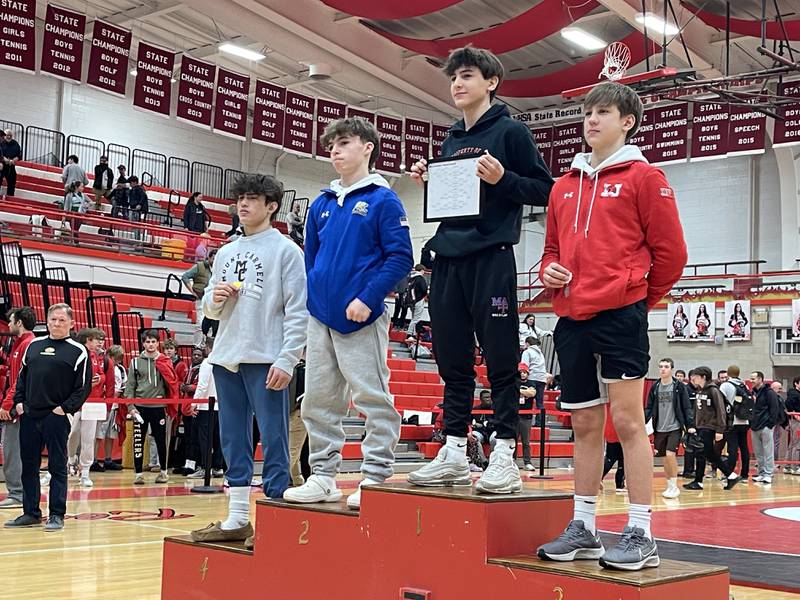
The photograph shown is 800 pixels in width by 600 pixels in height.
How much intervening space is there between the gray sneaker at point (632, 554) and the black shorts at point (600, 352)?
1.60ft

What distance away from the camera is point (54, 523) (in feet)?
22.4

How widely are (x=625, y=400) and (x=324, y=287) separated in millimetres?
1421

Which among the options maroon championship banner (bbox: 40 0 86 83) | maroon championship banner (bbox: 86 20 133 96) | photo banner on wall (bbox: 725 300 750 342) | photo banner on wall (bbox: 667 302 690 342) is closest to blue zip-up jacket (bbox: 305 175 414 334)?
maroon championship banner (bbox: 40 0 86 83)

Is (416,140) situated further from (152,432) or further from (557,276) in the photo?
(557,276)

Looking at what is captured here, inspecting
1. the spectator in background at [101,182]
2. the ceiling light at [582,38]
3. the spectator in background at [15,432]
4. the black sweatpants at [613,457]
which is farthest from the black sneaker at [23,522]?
the ceiling light at [582,38]

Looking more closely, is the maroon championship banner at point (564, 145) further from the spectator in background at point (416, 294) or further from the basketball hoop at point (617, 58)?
the spectator in background at point (416, 294)

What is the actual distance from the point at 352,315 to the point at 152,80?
13.7 meters

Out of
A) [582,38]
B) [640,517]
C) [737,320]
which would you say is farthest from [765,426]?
[640,517]

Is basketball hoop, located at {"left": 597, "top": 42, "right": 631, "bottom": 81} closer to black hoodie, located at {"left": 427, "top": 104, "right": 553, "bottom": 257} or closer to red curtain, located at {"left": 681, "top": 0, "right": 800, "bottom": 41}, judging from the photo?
red curtain, located at {"left": 681, "top": 0, "right": 800, "bottom": 41}

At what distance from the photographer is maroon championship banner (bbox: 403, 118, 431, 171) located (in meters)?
21.2

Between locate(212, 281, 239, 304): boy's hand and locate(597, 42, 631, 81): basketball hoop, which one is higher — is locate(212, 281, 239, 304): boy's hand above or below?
below

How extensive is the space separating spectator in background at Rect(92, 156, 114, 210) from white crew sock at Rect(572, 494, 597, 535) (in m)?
18.6

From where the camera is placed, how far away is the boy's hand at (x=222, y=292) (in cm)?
434

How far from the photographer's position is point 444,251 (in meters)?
3.93
